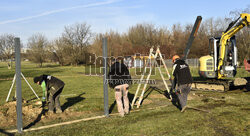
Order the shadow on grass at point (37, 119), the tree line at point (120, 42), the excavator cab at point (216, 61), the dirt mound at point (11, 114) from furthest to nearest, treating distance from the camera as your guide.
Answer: the tree line at point (120, 42)
the excavator cab at point (216, 61)
the dirt mound at point (11, 114)
the shadow on grass at point (37, 119)

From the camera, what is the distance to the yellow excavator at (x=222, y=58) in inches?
516

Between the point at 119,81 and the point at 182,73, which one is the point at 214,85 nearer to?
the point at 182,73

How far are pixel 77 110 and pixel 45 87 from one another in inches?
65.2

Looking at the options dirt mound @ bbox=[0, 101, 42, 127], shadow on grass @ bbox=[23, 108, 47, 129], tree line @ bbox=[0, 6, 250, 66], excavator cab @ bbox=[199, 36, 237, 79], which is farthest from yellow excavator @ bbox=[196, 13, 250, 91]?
tree line @ bbox=[0, 6, 250, 66]

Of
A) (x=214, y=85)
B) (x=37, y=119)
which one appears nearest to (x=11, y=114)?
(x=37, y=119)

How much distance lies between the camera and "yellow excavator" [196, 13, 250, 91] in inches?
516

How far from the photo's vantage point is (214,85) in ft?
44.5

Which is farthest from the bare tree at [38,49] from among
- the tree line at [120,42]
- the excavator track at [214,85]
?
the excavator track at [214,85]

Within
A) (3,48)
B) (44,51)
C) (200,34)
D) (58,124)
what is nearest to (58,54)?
(44,51)

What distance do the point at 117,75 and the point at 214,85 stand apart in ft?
26.3

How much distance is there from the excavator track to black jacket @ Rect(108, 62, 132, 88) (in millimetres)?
7397

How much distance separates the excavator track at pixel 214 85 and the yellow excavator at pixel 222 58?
110mm

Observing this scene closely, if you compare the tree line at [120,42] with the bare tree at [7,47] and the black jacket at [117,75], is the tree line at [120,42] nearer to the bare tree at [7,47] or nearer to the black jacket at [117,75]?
the bare tree at [7,47]

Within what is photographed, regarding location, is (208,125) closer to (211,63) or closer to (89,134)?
(89,134)
